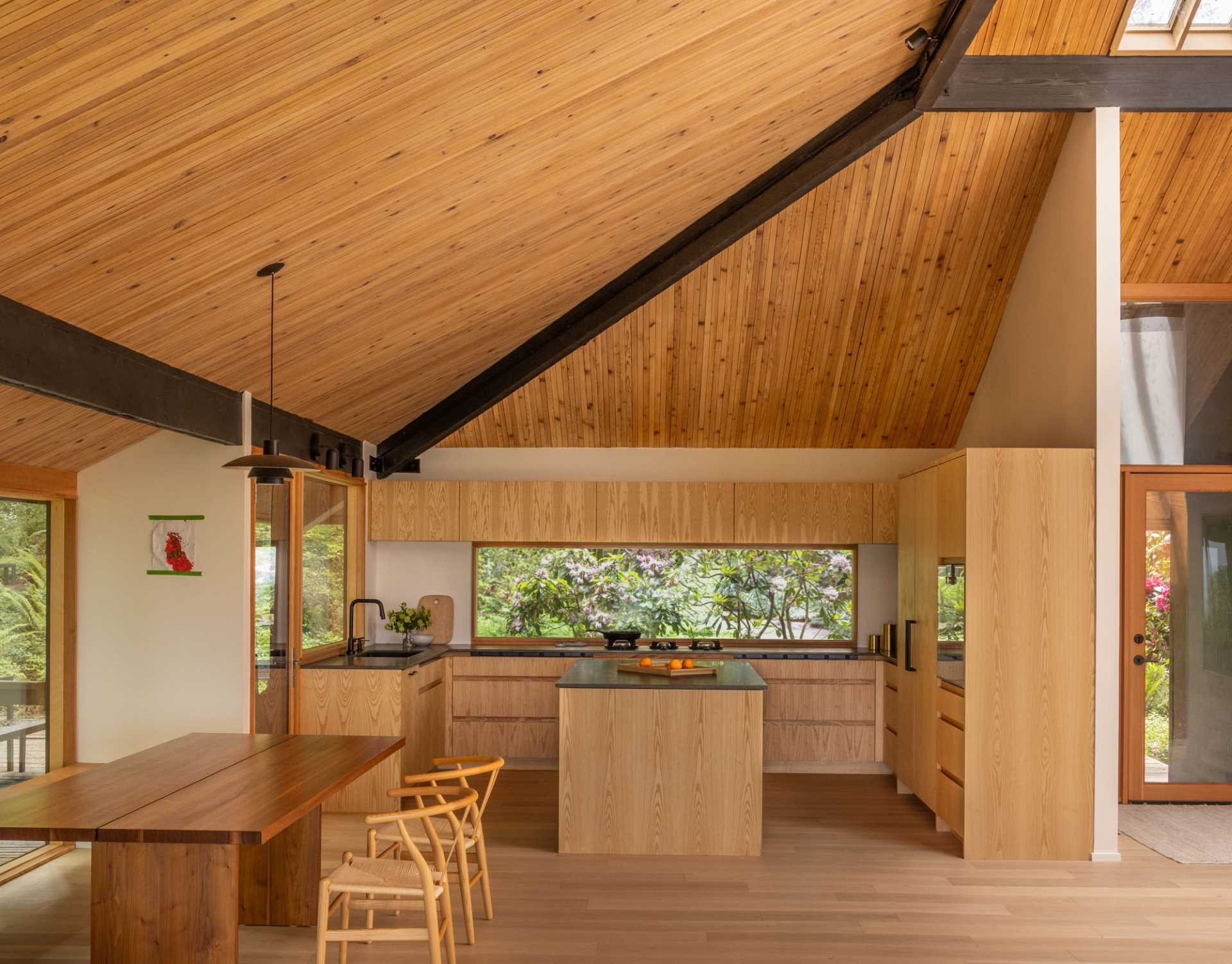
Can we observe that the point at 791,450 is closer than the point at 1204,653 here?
No

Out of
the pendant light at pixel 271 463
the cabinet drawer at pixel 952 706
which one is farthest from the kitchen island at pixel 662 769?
the pendant light at pixel 271 463

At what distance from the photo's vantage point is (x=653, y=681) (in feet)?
18.5

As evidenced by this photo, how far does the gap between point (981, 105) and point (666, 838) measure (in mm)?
4272

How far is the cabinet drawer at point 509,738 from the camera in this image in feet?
24.9

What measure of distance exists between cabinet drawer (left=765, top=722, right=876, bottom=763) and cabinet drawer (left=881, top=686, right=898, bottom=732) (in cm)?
20

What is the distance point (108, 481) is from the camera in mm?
5629

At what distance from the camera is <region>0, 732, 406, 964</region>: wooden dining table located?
10.1ft

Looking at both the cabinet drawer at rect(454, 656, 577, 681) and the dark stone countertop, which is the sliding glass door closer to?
the dark stone countertop

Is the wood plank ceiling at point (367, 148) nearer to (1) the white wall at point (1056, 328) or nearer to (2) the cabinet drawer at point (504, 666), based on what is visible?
(1) the white wall at point (1056, 328)

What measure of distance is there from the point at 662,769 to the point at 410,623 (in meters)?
2.71

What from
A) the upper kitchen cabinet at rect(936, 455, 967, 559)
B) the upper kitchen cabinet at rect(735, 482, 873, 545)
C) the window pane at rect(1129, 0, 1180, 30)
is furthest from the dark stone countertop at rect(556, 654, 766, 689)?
the window pane at rect(1129, 0, 1180, 30)

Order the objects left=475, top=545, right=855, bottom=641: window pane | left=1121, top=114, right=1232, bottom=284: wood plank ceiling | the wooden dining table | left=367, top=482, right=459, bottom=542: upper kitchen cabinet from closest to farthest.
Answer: the wooden dining table < left=1121, top=114, right=1232, bottom=284: wood plank ceiling < left=367, top=482, right=459, bottom=542: upper kitchen cabinet < left=475, top=545, right=855, bottom=641: window pane

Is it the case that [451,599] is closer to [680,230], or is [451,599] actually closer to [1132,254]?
[680,230]

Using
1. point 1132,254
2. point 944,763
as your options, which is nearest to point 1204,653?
point 944,763
